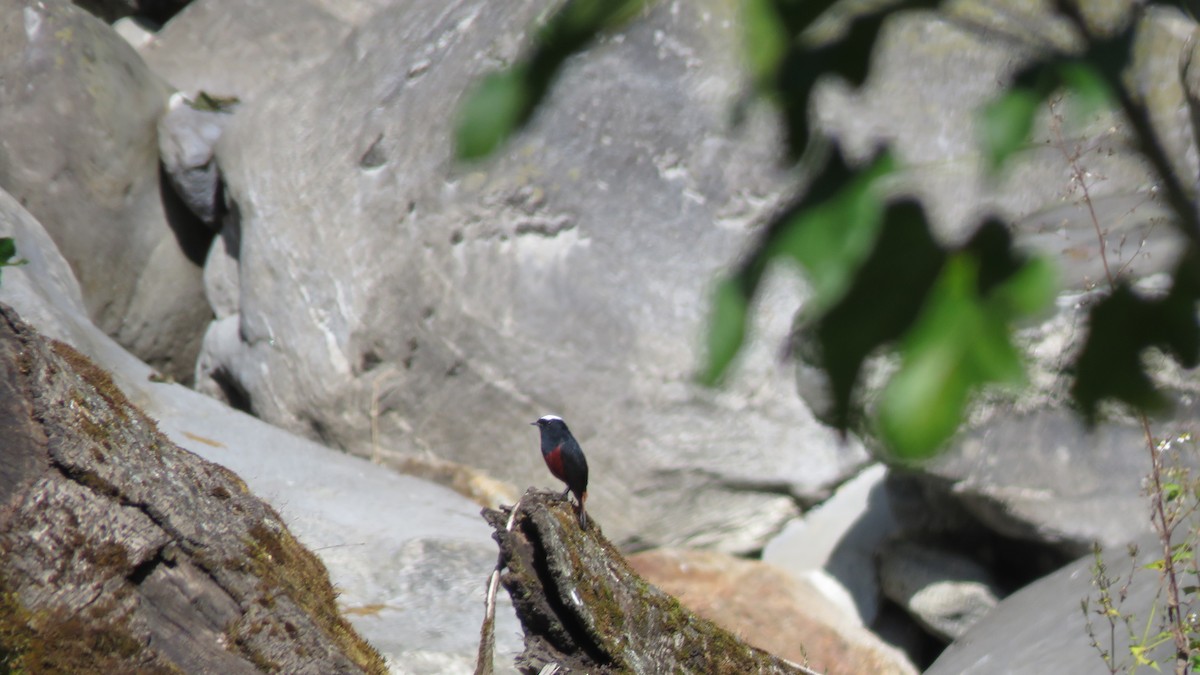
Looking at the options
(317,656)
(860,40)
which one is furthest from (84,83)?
(860,40)

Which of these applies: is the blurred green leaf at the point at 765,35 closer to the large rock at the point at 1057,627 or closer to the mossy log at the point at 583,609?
the mossy log at the point at 583,609

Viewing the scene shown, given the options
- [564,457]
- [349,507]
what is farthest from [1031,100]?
[349,507]

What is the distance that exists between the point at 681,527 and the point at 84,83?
421 centimetres

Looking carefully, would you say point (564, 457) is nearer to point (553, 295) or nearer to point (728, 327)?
point (553, 295)

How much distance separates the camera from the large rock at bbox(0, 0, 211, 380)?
22.4ft

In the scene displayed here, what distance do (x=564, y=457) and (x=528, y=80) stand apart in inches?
159

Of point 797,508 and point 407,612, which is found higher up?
point 407,612

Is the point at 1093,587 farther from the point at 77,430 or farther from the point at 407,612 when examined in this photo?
the point at 77,430

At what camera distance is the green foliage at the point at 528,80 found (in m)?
0.82

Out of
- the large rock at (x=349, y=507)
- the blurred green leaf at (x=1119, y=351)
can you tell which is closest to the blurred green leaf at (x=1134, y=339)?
the blurred green leaf at (x=1119, y=351)

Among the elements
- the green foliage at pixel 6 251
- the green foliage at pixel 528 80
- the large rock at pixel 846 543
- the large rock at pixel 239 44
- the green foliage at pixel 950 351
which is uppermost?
the large rock at pixel 239 44

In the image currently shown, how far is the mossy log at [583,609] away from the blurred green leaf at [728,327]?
1.99 metres

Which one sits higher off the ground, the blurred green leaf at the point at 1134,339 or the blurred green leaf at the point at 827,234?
the blurred green leaf at the point at 827,234

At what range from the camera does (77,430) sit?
2578 mm
